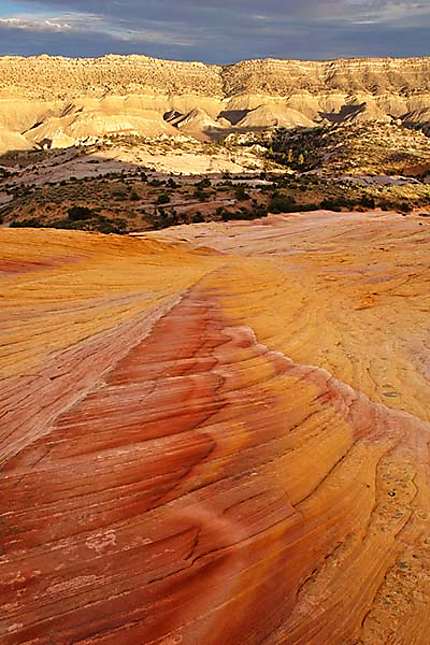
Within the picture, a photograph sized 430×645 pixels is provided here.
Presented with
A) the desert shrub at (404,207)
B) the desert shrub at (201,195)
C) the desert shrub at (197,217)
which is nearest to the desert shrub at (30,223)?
the desert shrub at (201,195)

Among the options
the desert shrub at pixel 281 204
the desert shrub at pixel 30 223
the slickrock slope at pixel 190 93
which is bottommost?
the desert shrub at pixel 30 223

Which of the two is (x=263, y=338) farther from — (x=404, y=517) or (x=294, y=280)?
(x=294, y=280)

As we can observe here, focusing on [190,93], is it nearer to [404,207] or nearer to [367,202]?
[404,207]

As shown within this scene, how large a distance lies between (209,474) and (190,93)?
16450 cm

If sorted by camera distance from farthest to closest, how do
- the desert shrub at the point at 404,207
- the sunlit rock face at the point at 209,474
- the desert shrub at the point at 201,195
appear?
the desert shrub at the point at 201,195 < the desert shrub at the point at 404,207 < the sunlit rock face at the point at 209,474

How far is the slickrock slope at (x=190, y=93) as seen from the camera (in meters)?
120

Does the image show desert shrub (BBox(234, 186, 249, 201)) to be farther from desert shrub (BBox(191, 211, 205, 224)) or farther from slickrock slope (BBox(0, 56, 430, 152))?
slickrock slope (BBox(0, 56, 430, 152))

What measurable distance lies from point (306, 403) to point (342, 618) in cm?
240

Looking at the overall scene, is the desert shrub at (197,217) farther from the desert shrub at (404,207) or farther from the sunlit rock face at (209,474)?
the sunlit rock face at (209,474)

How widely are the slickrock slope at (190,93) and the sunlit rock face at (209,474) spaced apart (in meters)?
94.1

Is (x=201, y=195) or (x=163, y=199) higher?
(x=201, y=195)

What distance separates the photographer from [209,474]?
4.09 meters

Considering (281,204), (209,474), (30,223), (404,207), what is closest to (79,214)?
(30,223)

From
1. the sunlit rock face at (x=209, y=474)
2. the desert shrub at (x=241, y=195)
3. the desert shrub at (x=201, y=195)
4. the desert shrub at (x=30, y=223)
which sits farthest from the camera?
the desert shrub at (x=201, y=195)
